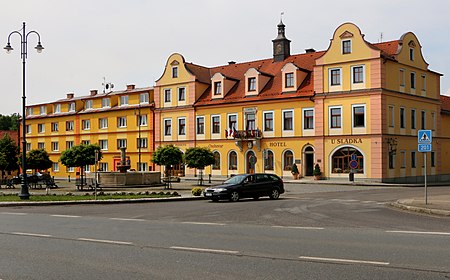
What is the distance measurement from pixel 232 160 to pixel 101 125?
72.7 feet

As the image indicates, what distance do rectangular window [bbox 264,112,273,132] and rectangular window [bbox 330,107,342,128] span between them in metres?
7.08

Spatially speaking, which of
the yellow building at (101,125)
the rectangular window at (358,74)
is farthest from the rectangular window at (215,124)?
the rectangular window at (358,74)

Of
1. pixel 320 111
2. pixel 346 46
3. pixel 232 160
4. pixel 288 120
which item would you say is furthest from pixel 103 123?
pixel 346 46

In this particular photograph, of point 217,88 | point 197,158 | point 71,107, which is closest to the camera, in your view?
point 197,158

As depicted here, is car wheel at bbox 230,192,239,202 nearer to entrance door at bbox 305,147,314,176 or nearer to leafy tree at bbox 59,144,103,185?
leafy tree at bbox 59,144,103,185

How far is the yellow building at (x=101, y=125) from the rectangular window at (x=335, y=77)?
24697 mm

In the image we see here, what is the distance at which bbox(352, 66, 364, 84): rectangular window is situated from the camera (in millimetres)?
48375

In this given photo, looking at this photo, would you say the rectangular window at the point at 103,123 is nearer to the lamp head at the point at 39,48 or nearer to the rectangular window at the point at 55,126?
the rectangular window at the point at 55,126

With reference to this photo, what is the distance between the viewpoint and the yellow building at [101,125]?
6662cm

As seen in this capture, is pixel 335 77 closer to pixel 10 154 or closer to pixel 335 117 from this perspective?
pixel 335 117

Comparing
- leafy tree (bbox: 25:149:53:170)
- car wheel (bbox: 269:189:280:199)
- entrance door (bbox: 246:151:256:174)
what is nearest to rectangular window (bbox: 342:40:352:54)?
entrance door (bbox: 246:151:256:174)

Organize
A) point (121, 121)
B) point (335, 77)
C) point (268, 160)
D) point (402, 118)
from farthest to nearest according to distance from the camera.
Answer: point (121, 121) < point (268, 160) < point (402, 118) < point (335, 77)

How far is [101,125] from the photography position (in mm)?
71250

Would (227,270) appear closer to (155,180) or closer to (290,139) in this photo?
(155,180)
